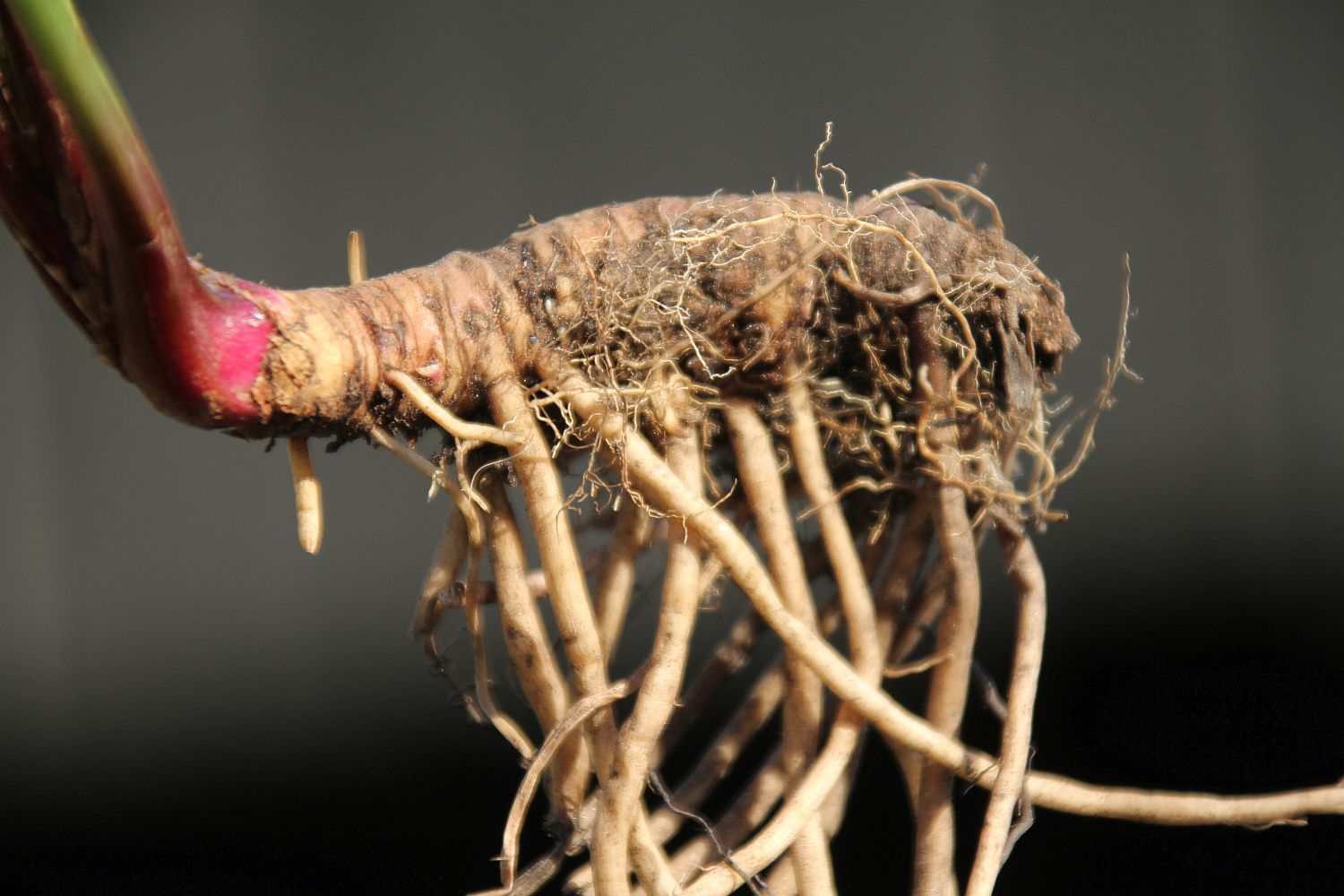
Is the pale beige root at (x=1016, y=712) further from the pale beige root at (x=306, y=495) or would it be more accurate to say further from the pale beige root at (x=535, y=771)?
the pale beige root at (x=306, y=495)

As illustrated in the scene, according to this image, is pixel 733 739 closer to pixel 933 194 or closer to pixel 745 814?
pixel 745 814

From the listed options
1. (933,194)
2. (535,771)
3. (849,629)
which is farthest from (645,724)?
(933,194)

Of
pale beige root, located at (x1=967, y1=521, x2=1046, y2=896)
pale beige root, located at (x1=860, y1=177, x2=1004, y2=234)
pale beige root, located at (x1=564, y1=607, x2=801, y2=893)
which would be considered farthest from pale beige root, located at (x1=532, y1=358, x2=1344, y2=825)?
pale beige root, located at (x1=860, y1=177, x2=1004, y2=234)

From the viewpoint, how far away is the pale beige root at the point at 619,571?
0.92 meters

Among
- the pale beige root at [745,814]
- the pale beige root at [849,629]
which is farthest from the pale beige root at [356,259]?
the pale beige root at [745,814]

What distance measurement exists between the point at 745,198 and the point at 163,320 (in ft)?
1.47

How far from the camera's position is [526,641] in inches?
33.6

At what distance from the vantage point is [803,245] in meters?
0.86

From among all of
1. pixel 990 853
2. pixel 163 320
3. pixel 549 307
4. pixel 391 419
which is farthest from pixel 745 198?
pixel 990 853

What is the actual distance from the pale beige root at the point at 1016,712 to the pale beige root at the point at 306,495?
21.9 inches

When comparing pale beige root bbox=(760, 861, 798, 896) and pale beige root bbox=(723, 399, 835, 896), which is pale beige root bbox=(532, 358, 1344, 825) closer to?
pale beige root bbox=(723, 399, 835, 896)

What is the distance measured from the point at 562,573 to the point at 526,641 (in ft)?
0.23

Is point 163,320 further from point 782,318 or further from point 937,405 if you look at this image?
point 937,405

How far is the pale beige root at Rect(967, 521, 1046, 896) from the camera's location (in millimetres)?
863
